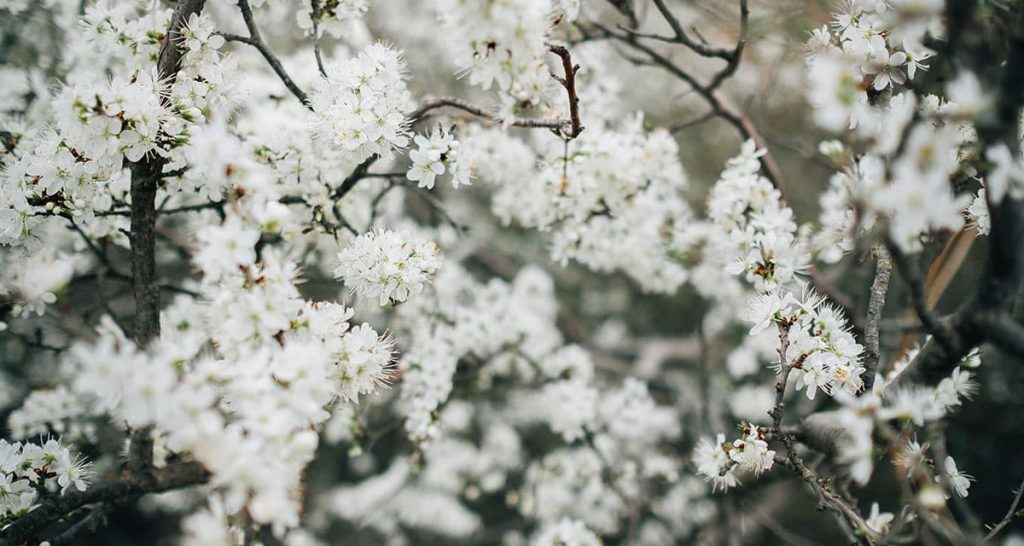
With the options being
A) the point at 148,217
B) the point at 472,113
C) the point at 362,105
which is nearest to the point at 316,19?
the point at 362,105

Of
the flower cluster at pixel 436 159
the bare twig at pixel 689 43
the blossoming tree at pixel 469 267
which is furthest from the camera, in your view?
the bare twig at pixel 689 43

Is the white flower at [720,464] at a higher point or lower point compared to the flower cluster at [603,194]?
lower

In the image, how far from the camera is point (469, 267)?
5.81 metres

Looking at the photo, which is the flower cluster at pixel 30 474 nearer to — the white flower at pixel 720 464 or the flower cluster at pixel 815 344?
the white flower at pixel 720 464

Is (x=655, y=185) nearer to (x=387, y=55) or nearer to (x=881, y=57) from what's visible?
(x=881, y=57)

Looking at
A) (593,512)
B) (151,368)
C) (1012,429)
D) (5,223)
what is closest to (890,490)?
(1012,429)

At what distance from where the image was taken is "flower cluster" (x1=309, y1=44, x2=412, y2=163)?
2.32 meters

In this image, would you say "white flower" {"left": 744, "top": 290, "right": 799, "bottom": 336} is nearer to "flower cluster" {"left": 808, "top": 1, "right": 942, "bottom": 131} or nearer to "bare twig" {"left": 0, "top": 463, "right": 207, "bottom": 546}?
"flower cluster" {"left": 808, "top": 1, "right": 942, "bottom": 131}

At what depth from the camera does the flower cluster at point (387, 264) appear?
229 centimetres

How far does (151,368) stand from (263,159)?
148cm

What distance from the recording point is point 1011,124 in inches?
61.1

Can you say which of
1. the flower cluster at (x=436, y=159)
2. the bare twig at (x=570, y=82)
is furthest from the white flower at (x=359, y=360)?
the bare twig at (x=570, y=82)

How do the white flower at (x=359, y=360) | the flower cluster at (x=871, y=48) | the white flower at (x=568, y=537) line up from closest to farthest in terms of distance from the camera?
A: the white flower at (x=359, y=360)
the flower cluster at (x=871, y=48)
the white flower at (x=568, y=537)

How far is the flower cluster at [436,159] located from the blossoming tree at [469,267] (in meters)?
0.01
